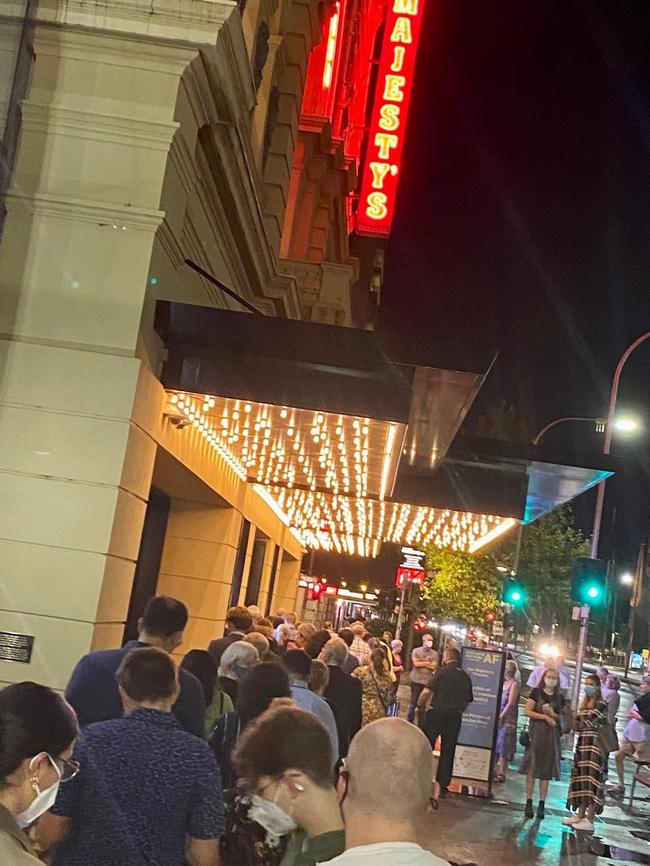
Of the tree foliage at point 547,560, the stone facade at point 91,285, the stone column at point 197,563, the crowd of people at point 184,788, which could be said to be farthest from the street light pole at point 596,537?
the tree foliage at point 547,560

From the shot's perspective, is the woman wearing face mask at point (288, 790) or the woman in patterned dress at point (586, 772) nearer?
the woman wearing face mask at point (288, 790)

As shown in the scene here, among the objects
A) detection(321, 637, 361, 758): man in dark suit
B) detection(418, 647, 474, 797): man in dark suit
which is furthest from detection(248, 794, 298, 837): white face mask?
detection(418, 647, 474, 797): man in dark suit

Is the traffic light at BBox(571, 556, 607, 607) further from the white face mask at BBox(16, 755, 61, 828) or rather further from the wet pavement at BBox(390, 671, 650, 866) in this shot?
the white face mask at BBox(16, 755, 61, 828)

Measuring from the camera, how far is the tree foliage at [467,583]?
4528 cm

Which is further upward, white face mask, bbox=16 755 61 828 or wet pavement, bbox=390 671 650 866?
white face mask, bbox=16 755 61 828

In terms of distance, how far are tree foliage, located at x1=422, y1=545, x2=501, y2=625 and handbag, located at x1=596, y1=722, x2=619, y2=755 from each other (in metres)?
28.9

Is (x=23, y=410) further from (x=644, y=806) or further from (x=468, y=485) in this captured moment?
(x=644, y=806)

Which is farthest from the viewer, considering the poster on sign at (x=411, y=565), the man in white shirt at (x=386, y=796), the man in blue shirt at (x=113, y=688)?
the poster on sign at (x=411, y=565)

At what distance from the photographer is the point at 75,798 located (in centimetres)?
399

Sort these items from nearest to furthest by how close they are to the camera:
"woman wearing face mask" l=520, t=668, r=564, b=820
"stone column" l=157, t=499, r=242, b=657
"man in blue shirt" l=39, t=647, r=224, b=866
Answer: "man in blue shirt" l=39, t=647, r=224, b=866
"woman wearing face mask" l=520, t=668, r=564, b=820
"stone column" l=157, t=499, r=242, b=657

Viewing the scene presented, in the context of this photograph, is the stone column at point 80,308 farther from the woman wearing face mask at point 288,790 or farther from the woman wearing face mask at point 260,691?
the woman wearing face mask at point 288,790

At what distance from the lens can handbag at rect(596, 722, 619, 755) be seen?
1343 cm

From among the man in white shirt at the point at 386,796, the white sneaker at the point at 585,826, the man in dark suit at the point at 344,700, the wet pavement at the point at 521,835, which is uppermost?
the man in white shirt at the point at 386,796

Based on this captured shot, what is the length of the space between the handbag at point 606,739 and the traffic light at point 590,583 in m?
2.06
